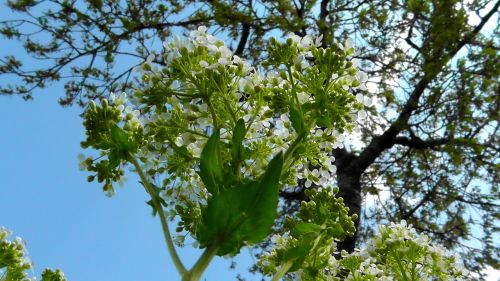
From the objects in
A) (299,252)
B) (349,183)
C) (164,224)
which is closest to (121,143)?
(164,224)

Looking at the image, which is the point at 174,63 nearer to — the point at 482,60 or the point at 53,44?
the point at 482,60

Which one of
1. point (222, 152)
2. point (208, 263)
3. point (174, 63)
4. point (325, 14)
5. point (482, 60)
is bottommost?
point (208, 263)

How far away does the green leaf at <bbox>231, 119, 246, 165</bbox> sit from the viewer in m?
1.29

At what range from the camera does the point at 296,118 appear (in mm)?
1361

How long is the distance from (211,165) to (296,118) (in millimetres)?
→ 294

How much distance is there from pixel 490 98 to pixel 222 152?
582cm

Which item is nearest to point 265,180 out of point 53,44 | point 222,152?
point 222,152

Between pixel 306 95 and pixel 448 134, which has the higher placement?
pixel 448 134

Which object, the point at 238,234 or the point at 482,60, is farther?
the point at 482,60

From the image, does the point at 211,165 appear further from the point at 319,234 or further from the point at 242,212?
the point at 319,234

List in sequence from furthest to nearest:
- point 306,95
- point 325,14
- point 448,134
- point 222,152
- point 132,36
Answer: point 325,14 < point 132,36 < point 448,134 < point 306,95 < point 222,152

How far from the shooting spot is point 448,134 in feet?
22.8

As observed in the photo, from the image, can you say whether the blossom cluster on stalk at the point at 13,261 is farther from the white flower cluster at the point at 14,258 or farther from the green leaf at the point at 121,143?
the green leaf at the point at 121,143

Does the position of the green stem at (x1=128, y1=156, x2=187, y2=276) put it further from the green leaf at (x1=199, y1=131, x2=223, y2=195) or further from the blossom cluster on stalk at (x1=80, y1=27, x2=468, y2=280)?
the green leaf at (x1=199, y1=131, x2=223, y2=195)
